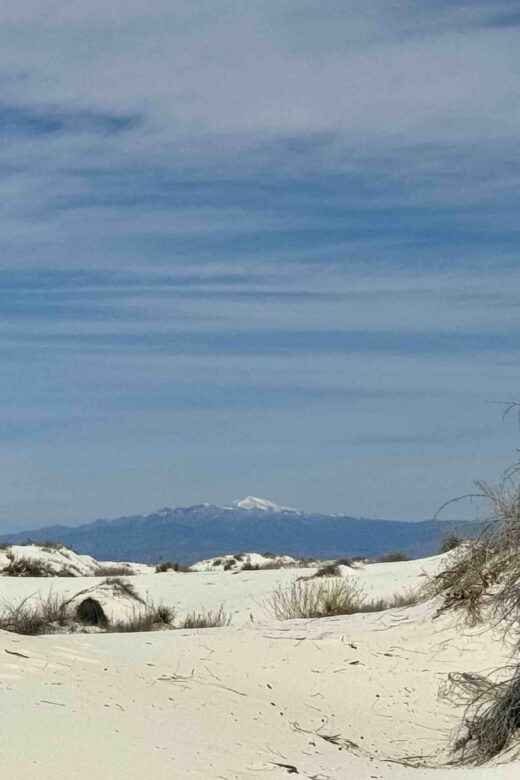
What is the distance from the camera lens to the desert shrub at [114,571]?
113ft

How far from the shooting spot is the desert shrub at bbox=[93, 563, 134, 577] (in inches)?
1361

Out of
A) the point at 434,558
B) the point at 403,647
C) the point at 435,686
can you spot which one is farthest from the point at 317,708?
the point at 434,558

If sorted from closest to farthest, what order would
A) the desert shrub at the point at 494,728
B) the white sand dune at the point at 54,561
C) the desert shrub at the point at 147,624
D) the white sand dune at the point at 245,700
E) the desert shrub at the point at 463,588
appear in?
the white sand dune at the point at 245,700 → the desert shrub at the point at 494,728 → the desert shrub at the point at 463,588 → the desert shrub at the point at 147,624 → the white sand dune at the point at 54,561

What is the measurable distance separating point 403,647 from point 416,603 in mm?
1927

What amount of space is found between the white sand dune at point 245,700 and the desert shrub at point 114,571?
64.1ft

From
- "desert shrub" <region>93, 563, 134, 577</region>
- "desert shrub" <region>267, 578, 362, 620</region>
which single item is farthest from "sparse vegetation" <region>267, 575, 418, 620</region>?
"desert shrub" <region>93, 563, 134, 577</region>

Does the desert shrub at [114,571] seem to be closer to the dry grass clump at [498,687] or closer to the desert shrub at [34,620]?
the desert shrub at [34,620]

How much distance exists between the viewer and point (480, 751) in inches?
366

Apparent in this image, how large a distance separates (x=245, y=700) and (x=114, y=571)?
2551 centimetres

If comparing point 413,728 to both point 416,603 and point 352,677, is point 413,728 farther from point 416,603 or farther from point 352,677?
point 416,603

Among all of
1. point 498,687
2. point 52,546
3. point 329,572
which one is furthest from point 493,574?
point 52,546

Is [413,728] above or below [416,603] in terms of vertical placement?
below

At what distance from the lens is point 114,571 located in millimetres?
35906

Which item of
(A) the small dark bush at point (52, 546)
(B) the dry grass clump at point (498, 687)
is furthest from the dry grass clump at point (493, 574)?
(A) the small dark bush at point (52, 546)
